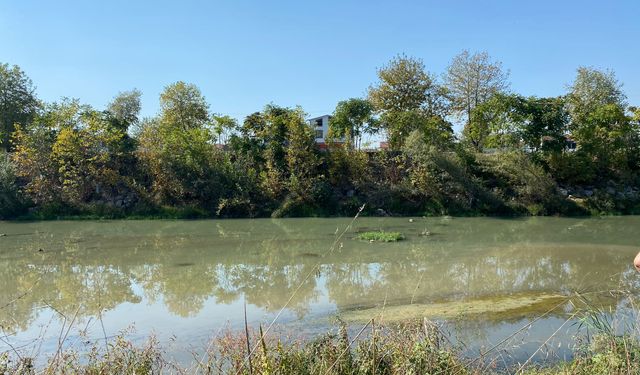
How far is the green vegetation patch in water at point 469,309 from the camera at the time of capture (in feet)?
25.0

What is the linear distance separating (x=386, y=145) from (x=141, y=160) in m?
13.0

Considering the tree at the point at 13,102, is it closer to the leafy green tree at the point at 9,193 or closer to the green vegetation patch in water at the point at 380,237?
the leafy green tree at the point at 9,193

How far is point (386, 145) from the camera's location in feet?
92.0

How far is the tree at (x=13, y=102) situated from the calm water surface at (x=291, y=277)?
1423 centimetres

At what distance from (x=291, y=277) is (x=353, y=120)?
695 inches

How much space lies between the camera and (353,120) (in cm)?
2755

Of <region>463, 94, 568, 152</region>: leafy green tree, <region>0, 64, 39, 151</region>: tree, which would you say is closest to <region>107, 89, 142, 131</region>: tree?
<region>0, 64, 39, 151</region>: tree

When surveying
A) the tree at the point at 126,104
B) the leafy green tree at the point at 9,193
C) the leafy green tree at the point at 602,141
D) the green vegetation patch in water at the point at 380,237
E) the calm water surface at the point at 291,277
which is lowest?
the calm water surface at the point at 291,277

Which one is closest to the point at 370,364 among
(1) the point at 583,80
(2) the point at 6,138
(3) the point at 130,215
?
(3) the point at 130,215

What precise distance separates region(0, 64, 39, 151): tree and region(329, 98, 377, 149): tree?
19193mm

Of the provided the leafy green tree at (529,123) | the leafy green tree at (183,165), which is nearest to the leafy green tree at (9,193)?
the leafy green tree at (183,165)

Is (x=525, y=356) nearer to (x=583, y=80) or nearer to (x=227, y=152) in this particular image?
(x=227, y=152)

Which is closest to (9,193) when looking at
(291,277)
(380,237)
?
(380,237)

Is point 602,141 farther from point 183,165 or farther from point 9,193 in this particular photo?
point 9,193
